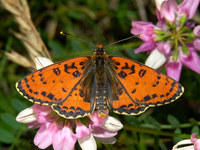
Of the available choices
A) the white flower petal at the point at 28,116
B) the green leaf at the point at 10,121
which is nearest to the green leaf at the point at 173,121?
the white flower petal at the point at 28,116

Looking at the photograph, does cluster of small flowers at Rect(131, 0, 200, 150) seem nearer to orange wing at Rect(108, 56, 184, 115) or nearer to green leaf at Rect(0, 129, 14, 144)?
orange wing at Rect(108, 56, 184, 115)

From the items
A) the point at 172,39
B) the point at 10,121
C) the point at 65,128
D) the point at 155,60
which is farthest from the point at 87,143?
the point at 172,39

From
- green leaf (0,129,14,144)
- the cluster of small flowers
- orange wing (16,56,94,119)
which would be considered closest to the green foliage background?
green leaf (0,129,14,144)

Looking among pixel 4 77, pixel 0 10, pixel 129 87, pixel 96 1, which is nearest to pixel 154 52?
pixel 129 87

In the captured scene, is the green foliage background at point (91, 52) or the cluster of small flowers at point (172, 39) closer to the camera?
the cluster of small flowers at point (172, 39)

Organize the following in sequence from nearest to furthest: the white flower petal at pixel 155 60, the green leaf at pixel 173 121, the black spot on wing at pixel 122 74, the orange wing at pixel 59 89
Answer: the orange wing at pixel 59 89, the black spot on wing at pixel 122 74, the white flower petal at pixel 155 60, the green leaf at pixel 173 121

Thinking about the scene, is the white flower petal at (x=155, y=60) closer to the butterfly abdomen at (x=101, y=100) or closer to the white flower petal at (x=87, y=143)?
the butterfly abdomen at (x=101, y=100)

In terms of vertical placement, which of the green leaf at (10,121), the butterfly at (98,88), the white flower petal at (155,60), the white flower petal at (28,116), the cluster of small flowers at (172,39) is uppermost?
the cluster of small flowers at (172,39)
